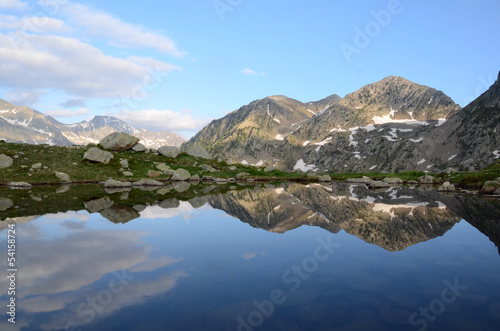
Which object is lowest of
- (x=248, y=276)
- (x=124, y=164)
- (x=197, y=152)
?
(x=248, y=276)

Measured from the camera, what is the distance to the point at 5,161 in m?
61.1

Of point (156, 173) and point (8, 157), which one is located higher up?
point (8, 157)

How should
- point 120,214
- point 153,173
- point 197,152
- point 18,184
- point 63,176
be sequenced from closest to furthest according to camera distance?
point 120,214
point 18,184
point 63,176
point 153,173
point 197,152

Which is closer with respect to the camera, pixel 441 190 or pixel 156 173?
pixel 441 190

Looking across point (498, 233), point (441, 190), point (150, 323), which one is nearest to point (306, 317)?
point (150, 323)

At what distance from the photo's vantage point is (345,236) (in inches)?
759

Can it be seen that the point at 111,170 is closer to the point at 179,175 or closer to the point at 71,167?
the point at 71,167

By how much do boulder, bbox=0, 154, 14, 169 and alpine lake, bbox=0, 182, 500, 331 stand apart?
49.0m

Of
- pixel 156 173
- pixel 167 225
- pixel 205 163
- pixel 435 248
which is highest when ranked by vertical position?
pixel 205 163

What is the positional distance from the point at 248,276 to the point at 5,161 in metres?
72.0

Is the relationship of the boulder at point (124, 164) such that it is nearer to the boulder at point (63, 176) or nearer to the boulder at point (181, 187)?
the boulder at point (63, 176)

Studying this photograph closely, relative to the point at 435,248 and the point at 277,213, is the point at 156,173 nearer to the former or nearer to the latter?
the point at 277,213

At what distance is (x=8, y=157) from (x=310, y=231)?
70.5 m

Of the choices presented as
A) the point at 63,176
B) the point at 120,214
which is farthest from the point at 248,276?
the point at 63,176
